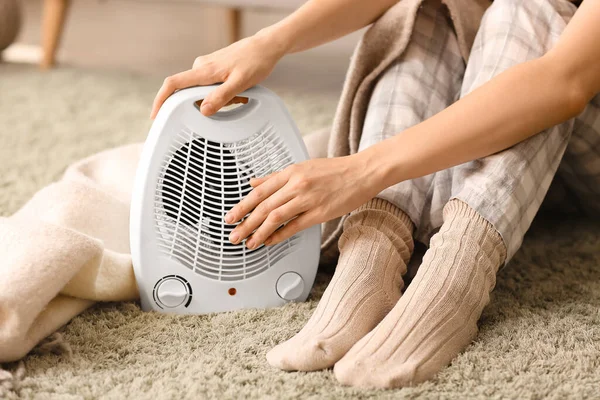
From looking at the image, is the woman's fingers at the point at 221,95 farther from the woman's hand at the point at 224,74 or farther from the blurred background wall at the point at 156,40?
the blurred background wall at the point at 156,40

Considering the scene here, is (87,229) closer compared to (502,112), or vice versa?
(502,112)

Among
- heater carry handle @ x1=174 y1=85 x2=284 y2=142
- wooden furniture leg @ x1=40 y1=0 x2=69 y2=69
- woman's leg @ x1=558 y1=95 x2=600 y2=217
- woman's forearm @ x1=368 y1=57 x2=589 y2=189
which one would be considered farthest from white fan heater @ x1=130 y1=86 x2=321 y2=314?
wooden furniture leg @ x1=40 y1=0 x2=69 y2=69

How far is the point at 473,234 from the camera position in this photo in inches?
33.1

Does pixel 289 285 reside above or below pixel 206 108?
below

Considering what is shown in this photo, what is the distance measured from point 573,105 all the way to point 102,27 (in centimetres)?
257

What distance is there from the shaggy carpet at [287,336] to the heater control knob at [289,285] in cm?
2

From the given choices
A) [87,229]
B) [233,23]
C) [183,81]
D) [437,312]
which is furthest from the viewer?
[233,23]

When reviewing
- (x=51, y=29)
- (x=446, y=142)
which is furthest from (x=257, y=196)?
(x=51, y=29)

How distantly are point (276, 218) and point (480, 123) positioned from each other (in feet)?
0.86

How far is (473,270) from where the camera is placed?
82 cm

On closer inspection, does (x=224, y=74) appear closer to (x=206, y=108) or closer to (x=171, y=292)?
(x=206, y=108)

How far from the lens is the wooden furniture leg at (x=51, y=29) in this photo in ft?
7.48

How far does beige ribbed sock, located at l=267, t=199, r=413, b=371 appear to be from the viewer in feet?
2.51

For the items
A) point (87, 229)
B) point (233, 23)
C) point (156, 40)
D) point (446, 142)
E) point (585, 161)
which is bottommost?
point (156, 40)
